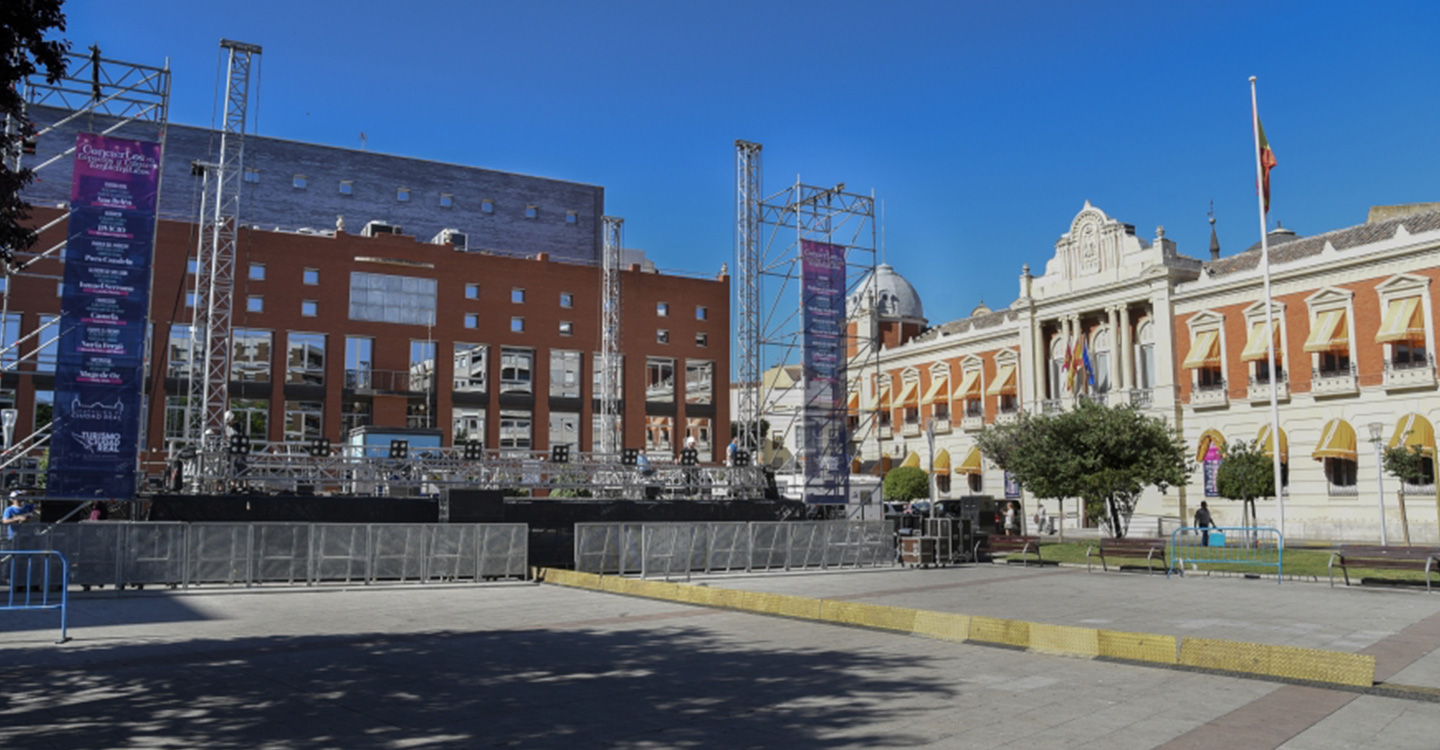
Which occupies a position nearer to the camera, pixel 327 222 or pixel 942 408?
pixel 327 222

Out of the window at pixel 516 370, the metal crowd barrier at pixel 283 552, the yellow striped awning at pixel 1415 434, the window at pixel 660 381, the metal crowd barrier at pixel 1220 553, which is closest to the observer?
the metal crowd barrier at pixel 283 552

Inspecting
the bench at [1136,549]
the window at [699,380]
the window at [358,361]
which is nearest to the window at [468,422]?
the window at [358,361]

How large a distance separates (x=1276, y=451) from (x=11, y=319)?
47.7m

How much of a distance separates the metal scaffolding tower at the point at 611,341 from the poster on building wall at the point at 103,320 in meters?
27.9

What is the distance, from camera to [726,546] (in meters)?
23.1

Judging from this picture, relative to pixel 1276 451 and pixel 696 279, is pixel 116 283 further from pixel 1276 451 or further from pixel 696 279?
pixel 696 279

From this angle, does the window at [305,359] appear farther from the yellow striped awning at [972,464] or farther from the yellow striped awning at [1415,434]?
the yellow striped awning at [1415,434]

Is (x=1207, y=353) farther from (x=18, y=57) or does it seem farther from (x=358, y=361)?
(x=18, y=57)

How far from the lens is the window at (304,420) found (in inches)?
1849

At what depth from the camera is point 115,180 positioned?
20922mm

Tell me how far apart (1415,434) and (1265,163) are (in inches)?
706

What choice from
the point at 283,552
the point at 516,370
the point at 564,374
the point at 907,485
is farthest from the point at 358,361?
the point at 907,485

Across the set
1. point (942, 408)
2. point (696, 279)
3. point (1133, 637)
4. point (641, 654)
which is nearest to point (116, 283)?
point (641, 654)

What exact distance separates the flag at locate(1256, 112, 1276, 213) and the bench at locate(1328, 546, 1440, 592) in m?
11.5
